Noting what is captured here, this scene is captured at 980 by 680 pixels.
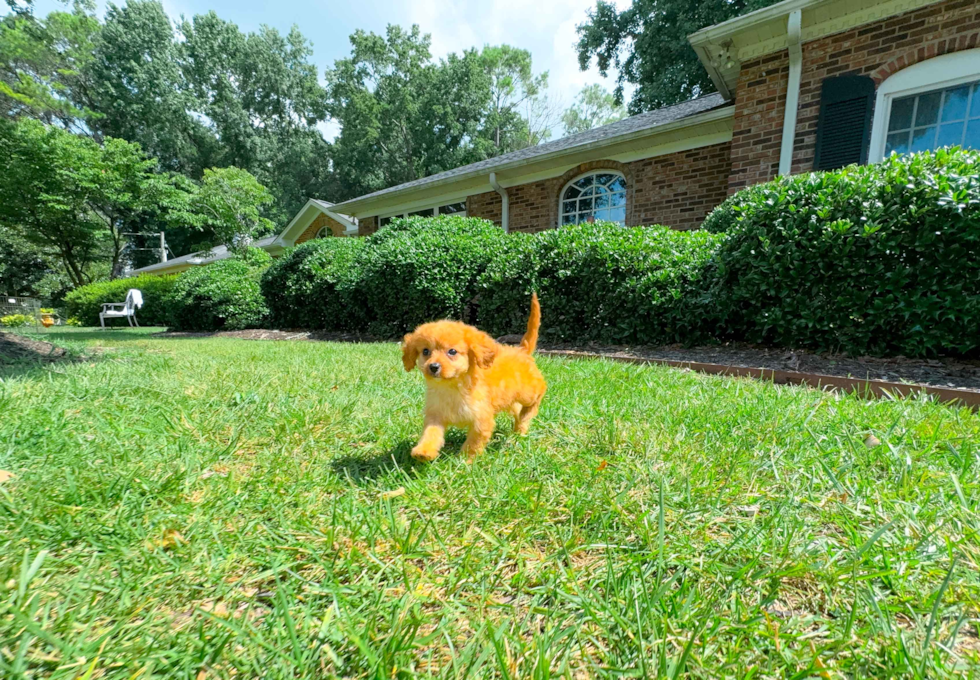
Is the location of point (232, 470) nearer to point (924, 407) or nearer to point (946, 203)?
point (924, 407)

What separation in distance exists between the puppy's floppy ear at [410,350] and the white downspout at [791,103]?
757 centimetres

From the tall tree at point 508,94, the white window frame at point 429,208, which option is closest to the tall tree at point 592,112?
the tall tree at point 508,94

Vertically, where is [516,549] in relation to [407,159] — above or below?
below

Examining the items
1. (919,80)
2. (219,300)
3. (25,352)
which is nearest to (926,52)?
(919,80)

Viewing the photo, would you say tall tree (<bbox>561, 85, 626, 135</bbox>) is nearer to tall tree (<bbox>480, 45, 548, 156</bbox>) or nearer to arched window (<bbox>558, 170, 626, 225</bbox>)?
tall tree (<bbox>480, 45, 548, 156</bbox>)

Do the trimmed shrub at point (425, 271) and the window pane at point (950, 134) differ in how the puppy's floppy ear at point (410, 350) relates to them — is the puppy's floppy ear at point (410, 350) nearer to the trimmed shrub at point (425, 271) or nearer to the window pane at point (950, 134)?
the trimmed shrub at point (425, 271)

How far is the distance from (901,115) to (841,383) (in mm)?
5920

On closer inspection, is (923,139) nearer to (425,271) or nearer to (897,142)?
(897,142)

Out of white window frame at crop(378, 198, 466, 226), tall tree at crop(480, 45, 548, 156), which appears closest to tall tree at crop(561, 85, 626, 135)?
tall tree at crop(480, 45, 548, 156)

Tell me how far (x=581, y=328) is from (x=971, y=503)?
4.54 metres

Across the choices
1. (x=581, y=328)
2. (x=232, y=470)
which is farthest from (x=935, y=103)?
(x=232, y=470)

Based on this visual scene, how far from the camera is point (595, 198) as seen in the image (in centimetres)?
1030

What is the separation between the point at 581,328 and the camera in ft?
19.4

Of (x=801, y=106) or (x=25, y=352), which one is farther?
(x=801, y=106)
